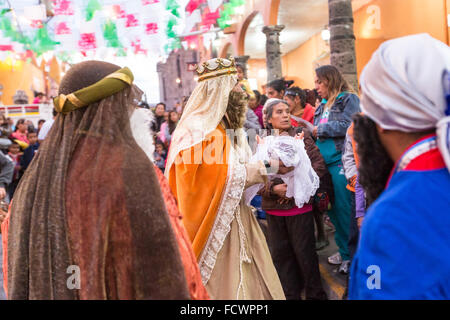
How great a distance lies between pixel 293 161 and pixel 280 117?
84 centimetres

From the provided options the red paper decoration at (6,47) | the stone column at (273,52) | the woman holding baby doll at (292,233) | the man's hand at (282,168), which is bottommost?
the woman holding baby doll at (292,233)

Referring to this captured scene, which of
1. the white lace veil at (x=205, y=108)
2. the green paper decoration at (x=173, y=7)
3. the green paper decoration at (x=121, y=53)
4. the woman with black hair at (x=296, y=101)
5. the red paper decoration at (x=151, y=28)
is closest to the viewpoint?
the white lace veil at (x=205, y=108)

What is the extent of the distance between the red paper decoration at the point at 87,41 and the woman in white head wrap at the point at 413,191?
439 inches

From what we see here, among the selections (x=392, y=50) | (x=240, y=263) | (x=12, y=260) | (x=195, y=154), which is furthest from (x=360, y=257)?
(x=195, y=154)

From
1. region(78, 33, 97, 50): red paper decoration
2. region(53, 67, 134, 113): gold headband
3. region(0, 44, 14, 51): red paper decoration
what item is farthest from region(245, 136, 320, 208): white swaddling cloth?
region(0, 44, 14, 51): red paper decoration

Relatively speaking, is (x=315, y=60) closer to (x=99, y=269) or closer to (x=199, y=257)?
(x=199, y=257)

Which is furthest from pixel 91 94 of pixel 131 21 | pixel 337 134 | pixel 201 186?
pixel 131 21

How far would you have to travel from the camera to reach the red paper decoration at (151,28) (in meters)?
10.3

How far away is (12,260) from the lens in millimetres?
1359

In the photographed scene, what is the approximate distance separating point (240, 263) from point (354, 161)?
148 centimetres

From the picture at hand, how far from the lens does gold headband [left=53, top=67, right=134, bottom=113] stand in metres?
1.37

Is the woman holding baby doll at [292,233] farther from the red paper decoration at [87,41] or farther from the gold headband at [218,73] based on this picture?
the red paper decoration at [87,41]

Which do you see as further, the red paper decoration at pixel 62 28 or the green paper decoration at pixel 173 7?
the red paper decoration at pixel 62 28

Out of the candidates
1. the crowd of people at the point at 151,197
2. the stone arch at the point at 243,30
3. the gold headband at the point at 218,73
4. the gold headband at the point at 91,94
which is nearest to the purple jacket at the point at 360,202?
the gold headband at the point at 218,73
